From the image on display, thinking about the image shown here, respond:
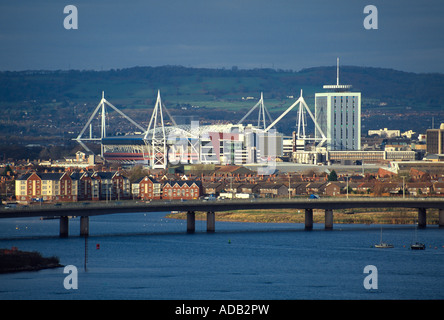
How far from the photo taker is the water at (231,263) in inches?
1768

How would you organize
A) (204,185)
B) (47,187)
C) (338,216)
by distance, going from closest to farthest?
(338,216), (47,187), (204,185)

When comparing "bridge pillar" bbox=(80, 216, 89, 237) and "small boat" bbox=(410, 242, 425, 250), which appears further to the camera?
"bridge pillar" bbox=(80, 216, 89, 237)

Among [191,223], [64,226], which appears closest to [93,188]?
[191,223]

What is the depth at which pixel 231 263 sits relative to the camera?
53.7 m

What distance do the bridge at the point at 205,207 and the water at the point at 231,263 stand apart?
0.93 metres

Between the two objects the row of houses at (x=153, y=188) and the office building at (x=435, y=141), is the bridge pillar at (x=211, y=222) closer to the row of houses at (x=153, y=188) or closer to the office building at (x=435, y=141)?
the row of houses at (x=153, y=188)

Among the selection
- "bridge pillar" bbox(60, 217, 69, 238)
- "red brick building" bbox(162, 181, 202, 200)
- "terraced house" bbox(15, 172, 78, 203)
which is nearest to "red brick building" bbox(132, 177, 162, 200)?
"red brick building" bbox(162, 181, 202, 200)

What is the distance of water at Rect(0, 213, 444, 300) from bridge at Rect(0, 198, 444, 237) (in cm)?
93

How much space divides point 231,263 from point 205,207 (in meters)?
16.4

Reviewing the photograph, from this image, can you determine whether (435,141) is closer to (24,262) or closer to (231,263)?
(231,263)

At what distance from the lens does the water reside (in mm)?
44906

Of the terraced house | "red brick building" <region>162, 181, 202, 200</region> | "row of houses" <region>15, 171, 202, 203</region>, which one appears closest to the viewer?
the terraced house

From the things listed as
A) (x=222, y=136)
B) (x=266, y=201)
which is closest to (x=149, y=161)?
(x=222, y=136)

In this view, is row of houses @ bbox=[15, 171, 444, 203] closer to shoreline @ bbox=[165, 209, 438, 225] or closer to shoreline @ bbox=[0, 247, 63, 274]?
shoreline @ bbox=[165, 209, 438, 225]
